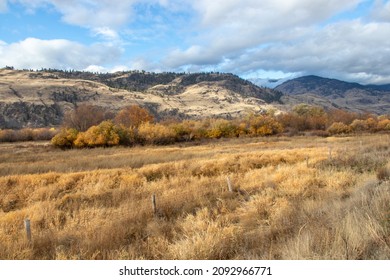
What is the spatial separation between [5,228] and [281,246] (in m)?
7.75

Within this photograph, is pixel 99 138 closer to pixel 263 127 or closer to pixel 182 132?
pixel 182 132

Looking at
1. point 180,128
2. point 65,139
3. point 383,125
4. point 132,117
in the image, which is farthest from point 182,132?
point 383,125

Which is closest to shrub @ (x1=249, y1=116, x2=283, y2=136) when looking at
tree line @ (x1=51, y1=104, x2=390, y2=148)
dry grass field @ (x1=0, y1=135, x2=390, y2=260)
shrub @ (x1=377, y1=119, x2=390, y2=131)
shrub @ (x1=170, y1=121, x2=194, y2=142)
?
tree line @ (x1=51, y1=104, x2=390, y2=148)

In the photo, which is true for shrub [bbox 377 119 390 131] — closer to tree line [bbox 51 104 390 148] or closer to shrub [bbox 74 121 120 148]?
tree line [bbox 51 104 390 148]

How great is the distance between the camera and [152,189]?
15164mm

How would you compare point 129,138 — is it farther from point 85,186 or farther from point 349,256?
point 349,256

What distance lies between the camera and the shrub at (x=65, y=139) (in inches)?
2078

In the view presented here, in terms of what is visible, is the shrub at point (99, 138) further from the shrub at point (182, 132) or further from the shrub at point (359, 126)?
the shrub at point (359, 126)

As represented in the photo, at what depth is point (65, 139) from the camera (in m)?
53.3

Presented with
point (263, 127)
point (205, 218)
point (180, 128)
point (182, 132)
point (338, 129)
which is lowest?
point (338, 129)

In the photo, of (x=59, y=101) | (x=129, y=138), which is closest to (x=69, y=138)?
(x=129, y=138)

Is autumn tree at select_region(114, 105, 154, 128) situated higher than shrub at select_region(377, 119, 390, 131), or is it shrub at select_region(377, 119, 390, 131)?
autumn tree at select_region(114, 105, 154, 128)

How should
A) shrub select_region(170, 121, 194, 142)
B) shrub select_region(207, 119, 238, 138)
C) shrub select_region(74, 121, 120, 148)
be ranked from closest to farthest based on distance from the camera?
1. shrub select_region(74, 121, 120, 148)
2. shrub select_region(170, 121, 194, 142)
3. shrub select_region(207, 119, 238, 138)

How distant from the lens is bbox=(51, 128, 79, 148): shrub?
173 feet
